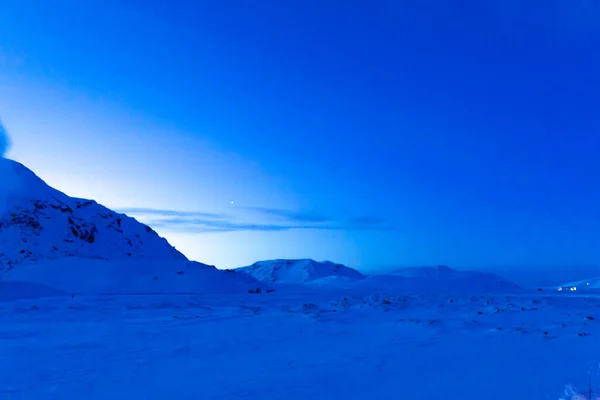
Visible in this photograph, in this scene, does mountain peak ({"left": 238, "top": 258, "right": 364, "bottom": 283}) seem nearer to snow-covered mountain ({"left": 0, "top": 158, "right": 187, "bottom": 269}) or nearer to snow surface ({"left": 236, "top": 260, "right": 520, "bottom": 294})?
snow surface ({"left": 236, "top": 260, "right": 520, "bottom": 294})

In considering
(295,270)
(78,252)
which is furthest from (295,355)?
(295,270)

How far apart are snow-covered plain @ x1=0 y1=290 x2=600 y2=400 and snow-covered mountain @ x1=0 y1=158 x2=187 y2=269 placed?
28452 millimetres

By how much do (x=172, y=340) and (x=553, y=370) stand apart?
600 centimetres

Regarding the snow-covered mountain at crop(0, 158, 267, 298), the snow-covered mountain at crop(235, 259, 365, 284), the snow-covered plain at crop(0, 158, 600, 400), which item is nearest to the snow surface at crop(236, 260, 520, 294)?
the snow-covered mountain at crop(235, 259, 365, 284)

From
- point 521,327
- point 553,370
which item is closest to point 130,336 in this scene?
point 553,370

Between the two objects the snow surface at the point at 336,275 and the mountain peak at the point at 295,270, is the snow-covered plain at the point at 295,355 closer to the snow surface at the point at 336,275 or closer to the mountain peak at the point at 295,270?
Result: the snow surface at the point at 336,275

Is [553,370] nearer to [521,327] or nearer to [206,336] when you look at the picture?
[521,327]

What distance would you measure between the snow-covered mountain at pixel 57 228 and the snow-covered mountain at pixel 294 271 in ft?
76.7

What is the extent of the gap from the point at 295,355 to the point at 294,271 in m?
70.5

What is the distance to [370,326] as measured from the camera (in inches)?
391

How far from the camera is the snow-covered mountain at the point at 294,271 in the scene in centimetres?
7306

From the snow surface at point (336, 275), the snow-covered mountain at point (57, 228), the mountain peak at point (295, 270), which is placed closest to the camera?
the snow-covered mountain at point (57, 228)

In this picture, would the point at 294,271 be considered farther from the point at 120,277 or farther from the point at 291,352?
the point at 291,352

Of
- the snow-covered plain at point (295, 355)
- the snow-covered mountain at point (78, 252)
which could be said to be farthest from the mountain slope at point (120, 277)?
the snow-covered plain at point (295, 355)
